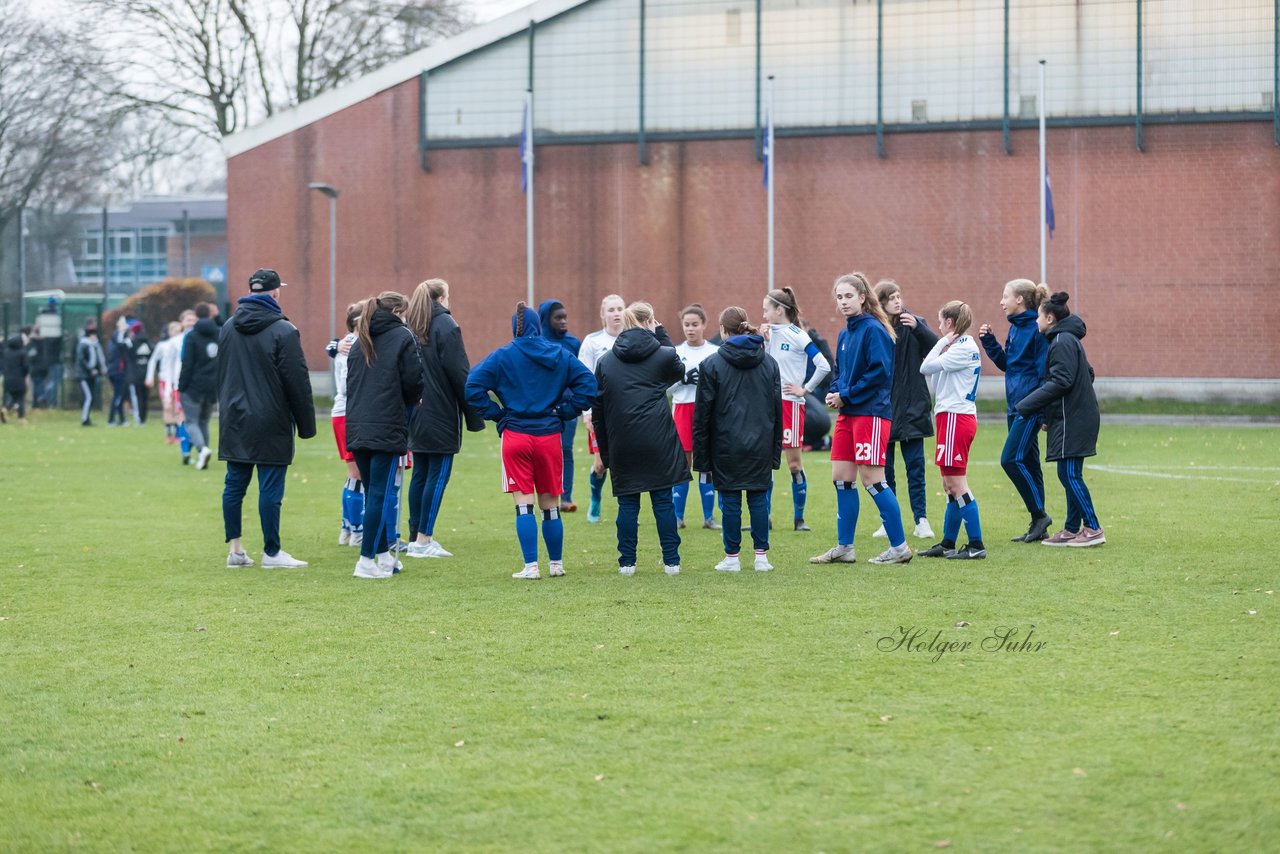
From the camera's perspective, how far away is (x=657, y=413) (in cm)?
1008

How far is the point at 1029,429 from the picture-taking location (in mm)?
11367

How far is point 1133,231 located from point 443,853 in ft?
95.6

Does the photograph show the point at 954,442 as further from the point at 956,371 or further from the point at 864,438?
the point at 864,438

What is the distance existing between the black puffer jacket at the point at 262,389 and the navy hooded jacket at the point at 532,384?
1.33m

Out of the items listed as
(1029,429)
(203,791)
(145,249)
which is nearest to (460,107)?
(1029,429)

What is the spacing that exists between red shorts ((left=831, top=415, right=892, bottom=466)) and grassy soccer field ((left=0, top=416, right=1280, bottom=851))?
73cm

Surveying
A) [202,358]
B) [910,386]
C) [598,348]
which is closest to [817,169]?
[202,358]

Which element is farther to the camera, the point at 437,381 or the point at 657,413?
the point at 437,381

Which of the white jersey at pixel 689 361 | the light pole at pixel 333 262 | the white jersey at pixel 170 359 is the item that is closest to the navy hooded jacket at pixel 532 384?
the white jersey at pixel 689 361

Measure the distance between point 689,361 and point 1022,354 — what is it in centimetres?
255

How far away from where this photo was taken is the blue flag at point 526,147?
31812 millimetres

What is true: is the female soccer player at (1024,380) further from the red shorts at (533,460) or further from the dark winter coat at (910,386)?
the red shorts at (533,460)

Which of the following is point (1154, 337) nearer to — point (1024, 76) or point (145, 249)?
point (1024, 76)

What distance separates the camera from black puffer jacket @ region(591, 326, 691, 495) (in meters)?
10.0
